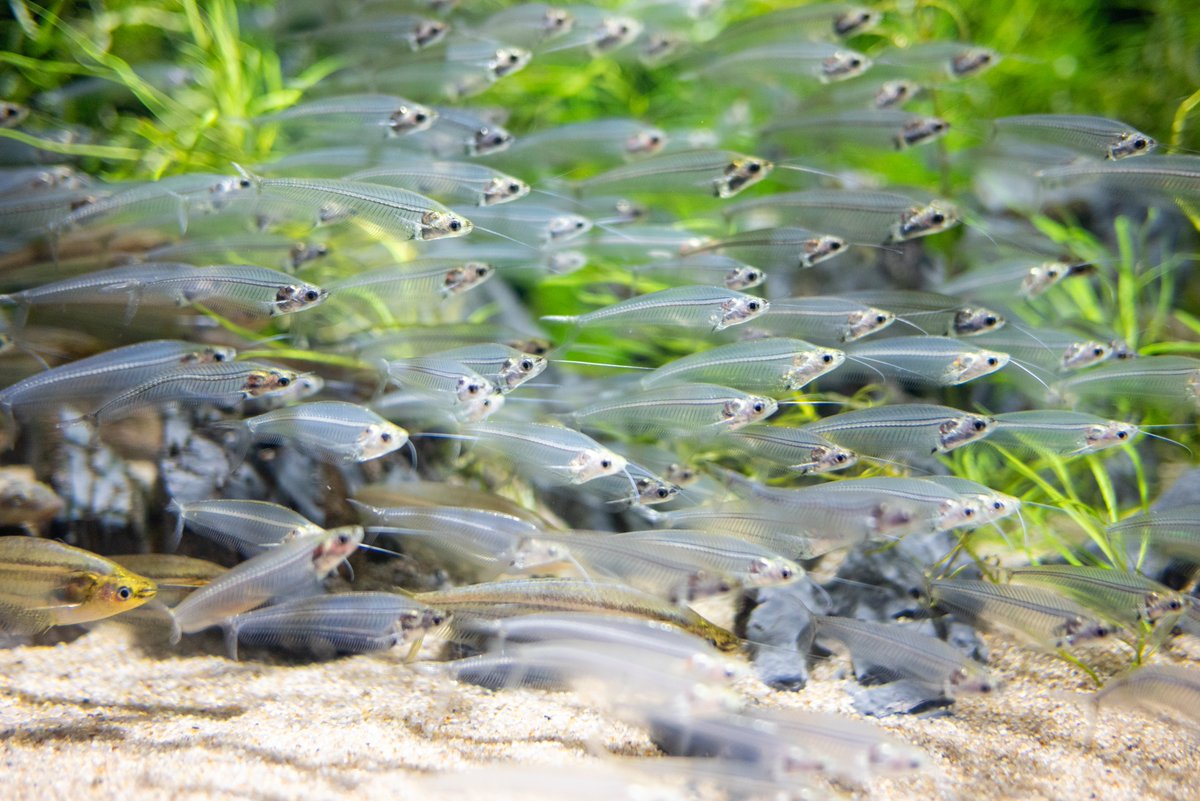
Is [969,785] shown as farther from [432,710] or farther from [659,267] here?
[659,267]

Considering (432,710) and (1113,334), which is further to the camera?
(1113,334)

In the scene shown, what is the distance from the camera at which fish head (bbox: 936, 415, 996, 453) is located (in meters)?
3.18

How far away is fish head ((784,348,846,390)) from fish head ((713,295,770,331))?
34 centimetres

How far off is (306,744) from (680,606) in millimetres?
1428

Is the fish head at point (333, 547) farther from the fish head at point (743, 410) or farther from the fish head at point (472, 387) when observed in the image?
the fish head at point (743, 410)

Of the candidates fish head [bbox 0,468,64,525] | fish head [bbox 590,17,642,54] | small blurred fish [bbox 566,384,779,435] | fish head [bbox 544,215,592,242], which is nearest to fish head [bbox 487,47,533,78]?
fish head [bbox 590,17,642,54]

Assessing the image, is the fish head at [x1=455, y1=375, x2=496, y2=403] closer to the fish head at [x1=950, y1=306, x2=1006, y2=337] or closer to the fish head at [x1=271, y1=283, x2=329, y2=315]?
the fish head at [x1=271, y1=283, x2=329, y2=315]

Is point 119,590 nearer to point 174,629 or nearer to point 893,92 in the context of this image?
point 174,629

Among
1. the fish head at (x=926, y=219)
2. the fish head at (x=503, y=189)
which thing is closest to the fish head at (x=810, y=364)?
the fish head at (x=926, y=219)

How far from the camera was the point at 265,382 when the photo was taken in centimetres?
325

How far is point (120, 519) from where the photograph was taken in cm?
342

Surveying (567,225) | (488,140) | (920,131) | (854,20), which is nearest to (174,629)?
(567,225)

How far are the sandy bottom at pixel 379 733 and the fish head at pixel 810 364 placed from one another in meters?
1.24

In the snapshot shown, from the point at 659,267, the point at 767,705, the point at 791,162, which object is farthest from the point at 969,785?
the point at 791,162
